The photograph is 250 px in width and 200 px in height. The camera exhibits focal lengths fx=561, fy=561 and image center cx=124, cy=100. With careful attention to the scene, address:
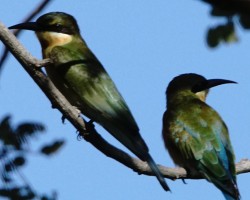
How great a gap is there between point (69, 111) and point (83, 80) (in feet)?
3.50

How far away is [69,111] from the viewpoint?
9.20 feet

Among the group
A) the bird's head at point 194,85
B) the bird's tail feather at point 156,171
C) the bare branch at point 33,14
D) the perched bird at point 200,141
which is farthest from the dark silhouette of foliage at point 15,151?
the bird's head at point 194,85

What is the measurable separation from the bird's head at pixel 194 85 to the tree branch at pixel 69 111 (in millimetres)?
1744

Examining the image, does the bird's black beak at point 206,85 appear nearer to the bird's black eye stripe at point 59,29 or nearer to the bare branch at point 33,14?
the bird's black eye stripe at point 59,29

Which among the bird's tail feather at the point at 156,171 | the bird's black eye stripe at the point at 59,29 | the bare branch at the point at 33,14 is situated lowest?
the bird's tail feather at the point at 156,171

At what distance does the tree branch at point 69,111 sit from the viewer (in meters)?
2.51

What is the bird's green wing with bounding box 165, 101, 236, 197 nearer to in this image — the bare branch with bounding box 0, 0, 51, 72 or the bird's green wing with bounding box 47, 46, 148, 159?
the bird's green wing with bounding box 47, 46, 148, 159

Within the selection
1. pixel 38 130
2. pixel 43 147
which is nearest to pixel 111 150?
pixel 43 147

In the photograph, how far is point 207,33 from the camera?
67.4 inches

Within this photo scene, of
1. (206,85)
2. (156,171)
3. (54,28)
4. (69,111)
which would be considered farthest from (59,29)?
(156,171)

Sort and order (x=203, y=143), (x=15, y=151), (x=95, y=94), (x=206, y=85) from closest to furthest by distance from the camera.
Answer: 1. (x=15, y=151)
2. (x=95, y=94)
3. (x=203, y=143)
4. (x=206, y=85)

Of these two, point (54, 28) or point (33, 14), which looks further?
point (54, 28)

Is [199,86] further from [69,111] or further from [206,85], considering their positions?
[69,111]

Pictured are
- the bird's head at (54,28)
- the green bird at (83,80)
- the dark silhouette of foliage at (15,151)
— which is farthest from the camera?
the bird's head at (54,28)
